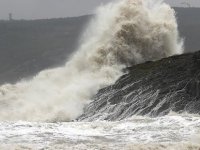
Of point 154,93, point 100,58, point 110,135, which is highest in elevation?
point 100,58

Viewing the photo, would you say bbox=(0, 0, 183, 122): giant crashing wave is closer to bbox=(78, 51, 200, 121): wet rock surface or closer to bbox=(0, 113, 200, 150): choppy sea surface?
bbox=(78, 51, 200, 121): wet rock surface

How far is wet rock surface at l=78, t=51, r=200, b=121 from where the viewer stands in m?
25.0

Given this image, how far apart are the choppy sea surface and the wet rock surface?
2.08m

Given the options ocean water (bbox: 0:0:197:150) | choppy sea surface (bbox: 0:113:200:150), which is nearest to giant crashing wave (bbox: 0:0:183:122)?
ocean water (bbox: 0:0:197:150)

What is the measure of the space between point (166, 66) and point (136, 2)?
14866 mm

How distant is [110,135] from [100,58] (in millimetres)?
20494

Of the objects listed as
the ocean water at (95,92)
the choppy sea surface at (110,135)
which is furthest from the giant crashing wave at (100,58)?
the choppy sea surface at (110,135)

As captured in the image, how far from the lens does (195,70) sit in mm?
27172

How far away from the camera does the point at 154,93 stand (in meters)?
26.8

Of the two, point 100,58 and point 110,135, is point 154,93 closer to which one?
Answer: point 110,135

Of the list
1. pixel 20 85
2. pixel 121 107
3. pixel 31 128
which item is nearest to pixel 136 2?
pixel 20 85

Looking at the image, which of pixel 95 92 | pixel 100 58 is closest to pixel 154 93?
pixel 95 92

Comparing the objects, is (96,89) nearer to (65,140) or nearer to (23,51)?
(65,140)

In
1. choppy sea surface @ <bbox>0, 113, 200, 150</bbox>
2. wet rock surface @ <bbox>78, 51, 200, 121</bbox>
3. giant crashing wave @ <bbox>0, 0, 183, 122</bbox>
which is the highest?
giant crashing wave @ <bbox>0, 0, 183, 122</bbox>
